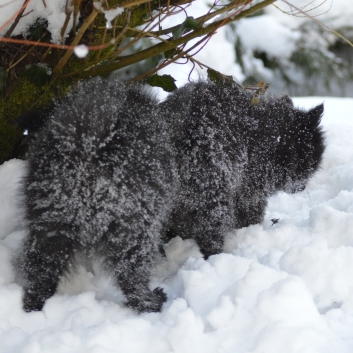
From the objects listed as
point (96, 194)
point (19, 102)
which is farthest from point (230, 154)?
point (19, 102)

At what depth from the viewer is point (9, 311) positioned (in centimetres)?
200

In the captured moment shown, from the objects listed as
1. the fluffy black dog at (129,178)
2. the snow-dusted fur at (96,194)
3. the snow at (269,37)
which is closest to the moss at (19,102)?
the fluffy black dog at (129,178)

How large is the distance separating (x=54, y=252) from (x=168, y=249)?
871 mm

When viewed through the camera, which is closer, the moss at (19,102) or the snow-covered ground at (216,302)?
the snow-covered ground at (216,302)

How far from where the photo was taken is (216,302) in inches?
78.7

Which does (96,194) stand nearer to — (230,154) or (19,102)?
(230,154)

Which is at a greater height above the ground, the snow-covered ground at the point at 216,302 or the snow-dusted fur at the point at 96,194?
the snow-dusted fur at the point at 96,194

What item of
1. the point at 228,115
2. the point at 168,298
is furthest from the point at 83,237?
the point at 228,115

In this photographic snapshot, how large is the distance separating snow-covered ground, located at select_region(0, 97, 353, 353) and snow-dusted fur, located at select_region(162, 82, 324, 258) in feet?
0.58

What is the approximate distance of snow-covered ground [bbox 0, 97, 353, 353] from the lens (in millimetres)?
1808

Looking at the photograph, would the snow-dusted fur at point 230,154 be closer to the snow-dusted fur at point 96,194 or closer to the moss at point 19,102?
the snow-dusted fur at point 96,194

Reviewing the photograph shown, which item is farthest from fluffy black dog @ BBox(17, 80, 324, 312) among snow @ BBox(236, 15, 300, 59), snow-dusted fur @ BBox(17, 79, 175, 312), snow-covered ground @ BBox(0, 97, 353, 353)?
snow @ BBox(236, 15, 300, 59)

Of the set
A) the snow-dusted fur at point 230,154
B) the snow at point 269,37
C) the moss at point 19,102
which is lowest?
the snow at point 269,37

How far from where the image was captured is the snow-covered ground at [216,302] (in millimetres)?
1808
